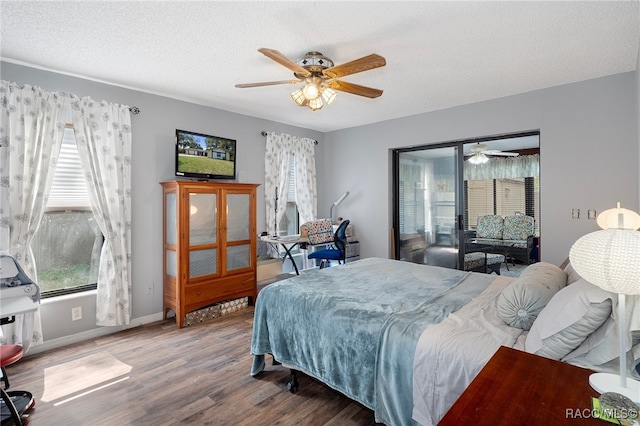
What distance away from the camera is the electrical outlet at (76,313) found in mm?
3034

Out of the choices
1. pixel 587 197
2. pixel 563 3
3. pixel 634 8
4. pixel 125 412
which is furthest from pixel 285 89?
pixel 587 197

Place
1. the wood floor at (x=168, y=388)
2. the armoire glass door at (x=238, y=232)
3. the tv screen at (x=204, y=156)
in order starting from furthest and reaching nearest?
the armoire glass door at (x=238, y=232) < the tv screen at (x=204, y=156) < the wood floor at (x=168, y=388)

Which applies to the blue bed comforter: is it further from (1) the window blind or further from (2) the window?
(1) the window blind

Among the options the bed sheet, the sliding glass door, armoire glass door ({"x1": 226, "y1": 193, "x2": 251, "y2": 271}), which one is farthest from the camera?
the sliding glass door

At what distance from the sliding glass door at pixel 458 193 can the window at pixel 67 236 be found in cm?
390

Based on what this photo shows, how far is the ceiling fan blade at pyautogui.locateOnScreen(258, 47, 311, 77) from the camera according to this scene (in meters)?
2.04

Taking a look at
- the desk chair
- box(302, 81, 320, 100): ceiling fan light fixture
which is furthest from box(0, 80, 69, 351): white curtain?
box(302, 81, 320, 100): ceiling fan light fixture

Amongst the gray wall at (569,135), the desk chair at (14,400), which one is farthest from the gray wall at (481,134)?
the desk chair at (14,400)

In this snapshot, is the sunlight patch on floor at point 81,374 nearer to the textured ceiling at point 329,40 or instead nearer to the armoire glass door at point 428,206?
the textured ceiling at point 329,40

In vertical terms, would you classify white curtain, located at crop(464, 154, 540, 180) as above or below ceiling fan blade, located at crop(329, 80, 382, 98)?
below

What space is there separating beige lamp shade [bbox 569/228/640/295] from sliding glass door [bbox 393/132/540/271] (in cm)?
319

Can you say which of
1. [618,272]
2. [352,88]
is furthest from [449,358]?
[352,88]

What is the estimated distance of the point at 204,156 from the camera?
382cm

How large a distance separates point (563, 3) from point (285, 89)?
2404 millimetres
